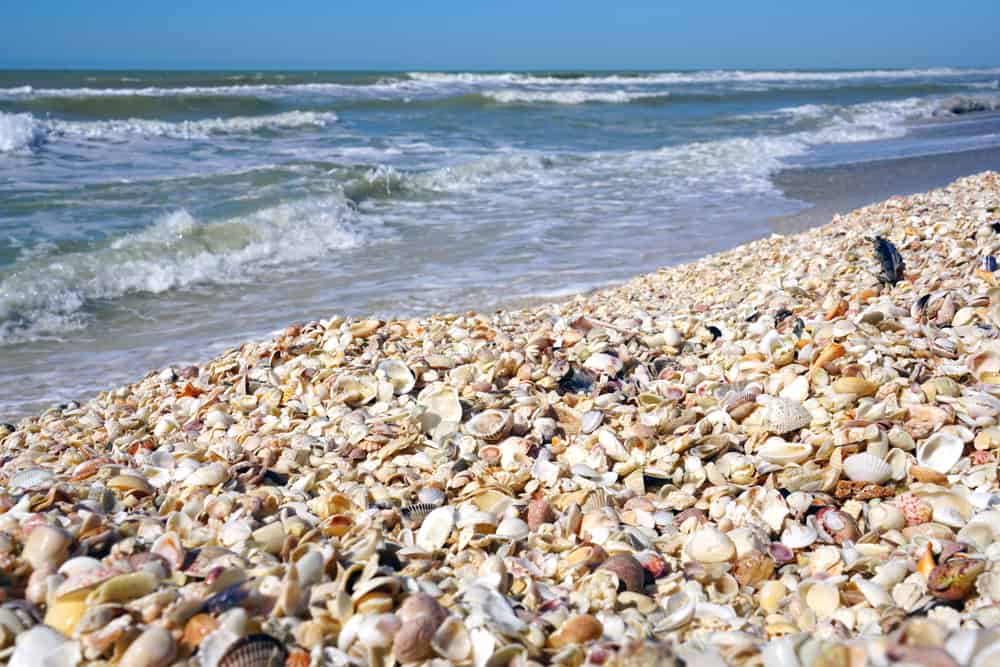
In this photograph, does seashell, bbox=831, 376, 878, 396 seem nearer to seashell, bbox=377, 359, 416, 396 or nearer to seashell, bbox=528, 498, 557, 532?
seashell, bbox=528, 498, 557, 532

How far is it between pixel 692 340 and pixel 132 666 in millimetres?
2688

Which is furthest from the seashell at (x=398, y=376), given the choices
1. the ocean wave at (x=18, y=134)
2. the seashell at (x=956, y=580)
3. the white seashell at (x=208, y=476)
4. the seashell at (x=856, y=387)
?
the ocean wave at (x=18, y=134)

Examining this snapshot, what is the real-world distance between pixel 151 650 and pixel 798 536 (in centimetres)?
152

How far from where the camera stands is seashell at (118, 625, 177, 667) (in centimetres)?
149

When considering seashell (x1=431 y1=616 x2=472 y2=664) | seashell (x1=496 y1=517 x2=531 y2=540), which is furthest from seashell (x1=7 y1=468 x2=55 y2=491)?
seashell (x1=431 y1=616 x2=472 y2=664)

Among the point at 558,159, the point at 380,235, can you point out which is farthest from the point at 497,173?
the point at 380,235

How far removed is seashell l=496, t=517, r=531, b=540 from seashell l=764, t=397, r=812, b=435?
0.87m

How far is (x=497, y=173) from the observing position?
1233 centimetres

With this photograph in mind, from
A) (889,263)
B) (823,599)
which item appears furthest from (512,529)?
(889,263)

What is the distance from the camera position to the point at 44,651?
5.12ft

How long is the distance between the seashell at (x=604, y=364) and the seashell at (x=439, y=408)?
66 centimetres

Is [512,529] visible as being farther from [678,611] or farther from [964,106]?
[964,106]

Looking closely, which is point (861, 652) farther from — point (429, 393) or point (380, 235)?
point (380, 235)

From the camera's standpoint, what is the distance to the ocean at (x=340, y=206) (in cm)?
613
